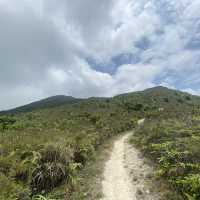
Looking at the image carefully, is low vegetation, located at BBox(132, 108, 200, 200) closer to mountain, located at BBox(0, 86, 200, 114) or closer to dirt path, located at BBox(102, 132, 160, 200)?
dirt path, located at BBox(102, 132, 160, 200)

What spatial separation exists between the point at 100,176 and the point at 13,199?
4.53 m

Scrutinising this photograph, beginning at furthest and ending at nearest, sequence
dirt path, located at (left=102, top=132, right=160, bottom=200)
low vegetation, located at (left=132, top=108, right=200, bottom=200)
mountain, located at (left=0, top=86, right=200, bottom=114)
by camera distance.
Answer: mountain, located at (left=0, top=86, right=200, bottom=114) < dirt path, located at (left=102, top=132, right=160, bottom=200) < low vegetation, located at (left=132, top=108, right=200, bottom=200)

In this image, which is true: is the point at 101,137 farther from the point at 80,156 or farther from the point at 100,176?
the point at 100,176

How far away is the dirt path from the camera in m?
7.73

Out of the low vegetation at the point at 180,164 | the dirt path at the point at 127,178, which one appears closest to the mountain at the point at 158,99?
the low vegetation at the point at 180,164

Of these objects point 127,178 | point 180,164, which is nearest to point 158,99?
point 127,178

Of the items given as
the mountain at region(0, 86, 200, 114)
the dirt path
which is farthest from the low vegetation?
the mountain at region(0, 86, 200, 114)

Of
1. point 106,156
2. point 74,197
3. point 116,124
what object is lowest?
point 74,197

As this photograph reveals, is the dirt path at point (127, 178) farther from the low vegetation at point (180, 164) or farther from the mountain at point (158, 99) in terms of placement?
the mountain at point (158, 99)

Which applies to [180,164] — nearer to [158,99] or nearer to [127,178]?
[127,178]

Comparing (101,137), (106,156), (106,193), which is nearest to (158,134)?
(106,156)

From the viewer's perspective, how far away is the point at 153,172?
959cm

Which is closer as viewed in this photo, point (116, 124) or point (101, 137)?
point (101, 137)

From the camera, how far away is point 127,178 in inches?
372
